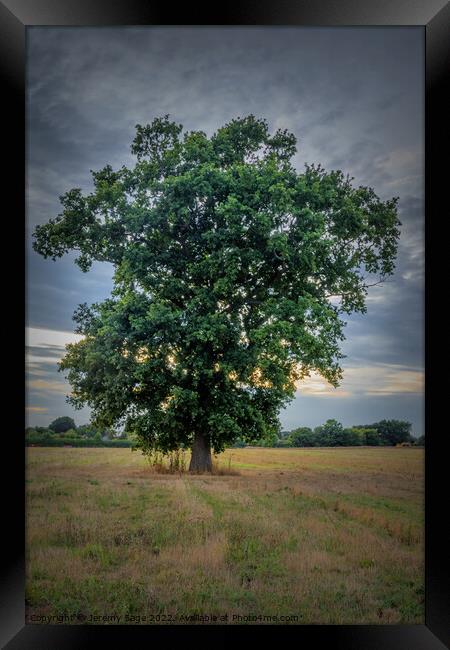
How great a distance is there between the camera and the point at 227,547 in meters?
4.28

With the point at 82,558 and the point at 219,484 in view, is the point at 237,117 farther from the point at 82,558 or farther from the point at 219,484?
the point at 82,558

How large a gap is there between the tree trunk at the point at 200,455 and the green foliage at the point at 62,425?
1750 mm

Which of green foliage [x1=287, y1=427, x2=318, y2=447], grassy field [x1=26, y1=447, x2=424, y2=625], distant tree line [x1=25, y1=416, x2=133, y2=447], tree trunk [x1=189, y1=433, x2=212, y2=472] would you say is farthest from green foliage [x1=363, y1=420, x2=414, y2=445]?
distant tree line [x1=25, y1=416, x2=133, y2=447]

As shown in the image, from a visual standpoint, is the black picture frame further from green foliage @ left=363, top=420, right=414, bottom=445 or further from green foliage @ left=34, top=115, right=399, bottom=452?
green foliage @ left=34, top=115, right=399, bottom=452

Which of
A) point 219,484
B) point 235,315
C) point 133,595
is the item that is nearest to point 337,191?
point 235,315

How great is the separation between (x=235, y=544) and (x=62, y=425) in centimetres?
205

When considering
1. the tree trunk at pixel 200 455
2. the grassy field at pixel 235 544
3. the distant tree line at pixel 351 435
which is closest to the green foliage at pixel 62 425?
the grassy field at pixel 235 544

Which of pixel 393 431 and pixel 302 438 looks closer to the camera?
pixel 393 431

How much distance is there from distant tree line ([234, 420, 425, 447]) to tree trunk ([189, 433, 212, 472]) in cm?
98

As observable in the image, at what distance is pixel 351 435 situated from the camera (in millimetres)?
4840

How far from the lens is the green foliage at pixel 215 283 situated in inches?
211
